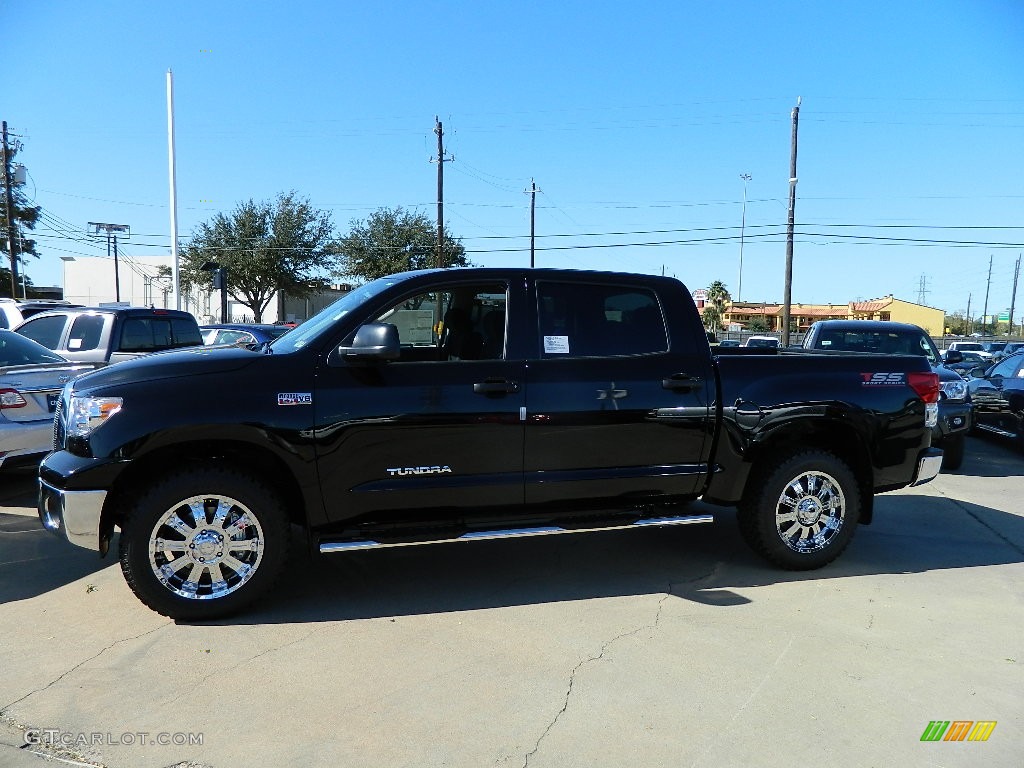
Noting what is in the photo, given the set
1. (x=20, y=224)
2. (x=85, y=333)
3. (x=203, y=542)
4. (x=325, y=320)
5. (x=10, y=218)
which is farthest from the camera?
(x=20, y=224)

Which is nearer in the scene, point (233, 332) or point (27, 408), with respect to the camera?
point (27, 408)

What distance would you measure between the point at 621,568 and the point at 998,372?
8.62 metres

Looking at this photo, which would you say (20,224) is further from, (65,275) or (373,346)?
(373,346)

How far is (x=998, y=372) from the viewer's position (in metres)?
10.8

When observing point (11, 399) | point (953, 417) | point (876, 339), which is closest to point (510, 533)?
point (11, 399)

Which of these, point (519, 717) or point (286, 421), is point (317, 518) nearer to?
point (286, 421)

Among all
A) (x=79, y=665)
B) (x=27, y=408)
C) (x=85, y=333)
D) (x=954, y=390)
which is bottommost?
(x=79, y=665)

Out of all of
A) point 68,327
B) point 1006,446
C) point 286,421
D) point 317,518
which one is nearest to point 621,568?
point 317,518

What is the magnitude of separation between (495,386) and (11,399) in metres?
4.39

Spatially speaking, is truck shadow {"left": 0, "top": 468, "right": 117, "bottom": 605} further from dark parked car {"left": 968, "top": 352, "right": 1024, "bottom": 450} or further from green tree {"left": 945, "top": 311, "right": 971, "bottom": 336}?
green tree {"left": 945, "top": 311, "right": 971, "bottom": 336}

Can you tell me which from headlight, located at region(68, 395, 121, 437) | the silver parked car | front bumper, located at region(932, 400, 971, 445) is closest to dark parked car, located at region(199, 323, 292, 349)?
the silver parked car

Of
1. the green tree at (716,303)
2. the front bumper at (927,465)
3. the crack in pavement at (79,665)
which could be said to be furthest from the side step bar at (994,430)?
the green tree at (716,303)

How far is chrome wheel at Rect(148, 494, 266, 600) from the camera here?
3955 mm

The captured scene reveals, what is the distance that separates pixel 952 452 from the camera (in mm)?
8859
